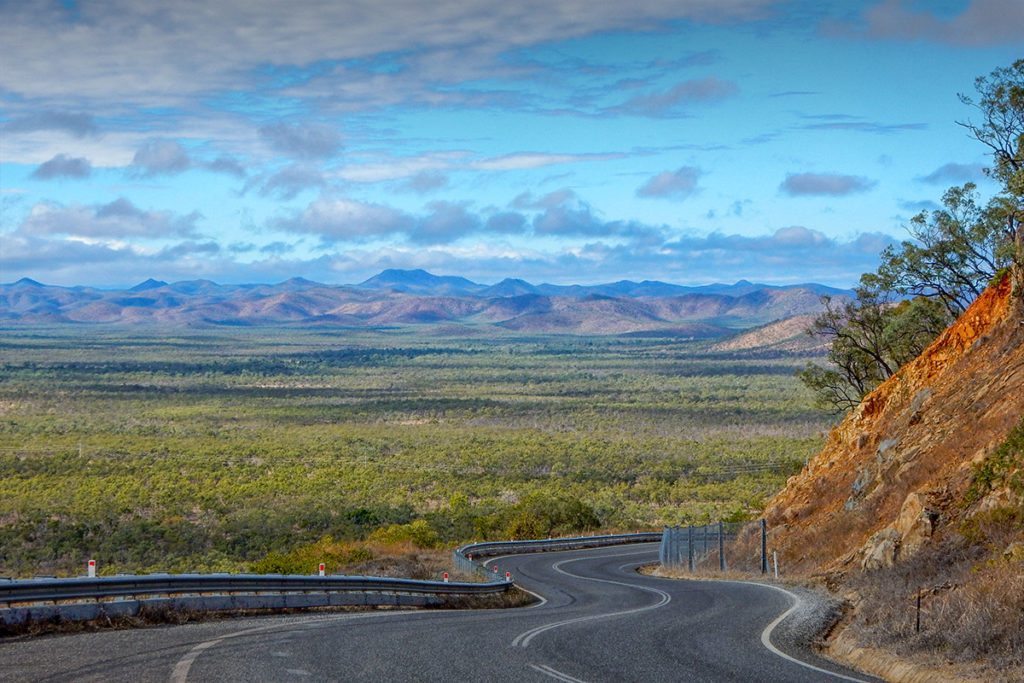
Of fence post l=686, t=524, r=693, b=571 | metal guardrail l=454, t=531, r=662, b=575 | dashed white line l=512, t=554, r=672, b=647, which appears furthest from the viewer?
metal guardrail l=454, t=531, r=662, b=575

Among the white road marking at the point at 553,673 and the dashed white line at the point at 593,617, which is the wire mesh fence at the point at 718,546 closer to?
the dashed white line at the point at 593,617

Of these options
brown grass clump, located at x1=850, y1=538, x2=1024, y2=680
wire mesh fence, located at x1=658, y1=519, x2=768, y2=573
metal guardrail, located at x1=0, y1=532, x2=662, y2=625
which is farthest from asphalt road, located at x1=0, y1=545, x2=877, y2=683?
wire mesh fence, located at x1=658, y1=519, x2=768, y2=573

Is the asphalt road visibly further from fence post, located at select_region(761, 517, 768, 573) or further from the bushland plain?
the bushland plain

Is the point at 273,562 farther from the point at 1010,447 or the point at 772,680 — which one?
the point at 772,680

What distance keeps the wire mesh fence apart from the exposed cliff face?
70 cm

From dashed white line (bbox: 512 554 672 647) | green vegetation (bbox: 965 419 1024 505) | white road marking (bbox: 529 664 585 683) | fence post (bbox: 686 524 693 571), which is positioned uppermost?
green vegetation (bbox: 965 419 1024 505)

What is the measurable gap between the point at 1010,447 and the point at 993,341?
35.3 ft

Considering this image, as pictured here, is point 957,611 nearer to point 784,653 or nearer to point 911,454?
point 784,653

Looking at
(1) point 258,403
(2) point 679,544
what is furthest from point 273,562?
(1) point 258,403

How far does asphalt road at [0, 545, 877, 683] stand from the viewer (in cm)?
977

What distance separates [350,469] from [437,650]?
74.3 meters

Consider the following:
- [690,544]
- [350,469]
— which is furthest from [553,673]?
[350,469]

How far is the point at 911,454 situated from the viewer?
25188 millimetres

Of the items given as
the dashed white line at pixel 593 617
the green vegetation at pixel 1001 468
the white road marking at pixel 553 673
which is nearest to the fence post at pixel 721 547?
the dashed white line at pixel 593 617
